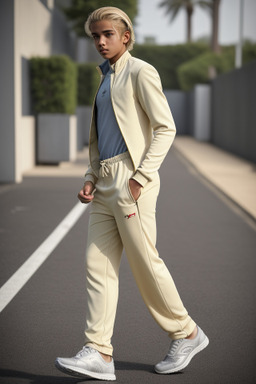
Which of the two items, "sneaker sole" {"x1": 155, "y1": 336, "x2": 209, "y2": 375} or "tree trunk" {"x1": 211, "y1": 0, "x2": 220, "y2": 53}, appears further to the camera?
"tree trunk" {"x1": 211, "y1": 0, "x2": 220, "y2": 53}

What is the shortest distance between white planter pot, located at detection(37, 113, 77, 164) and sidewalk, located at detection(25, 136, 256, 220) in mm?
300

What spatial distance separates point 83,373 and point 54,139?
15212 mm

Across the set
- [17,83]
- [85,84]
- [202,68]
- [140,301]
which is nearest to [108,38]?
[140,301]

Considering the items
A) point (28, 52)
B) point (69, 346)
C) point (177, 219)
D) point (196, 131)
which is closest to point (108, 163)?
point (69, 346)

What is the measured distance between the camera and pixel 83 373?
12.3 feet

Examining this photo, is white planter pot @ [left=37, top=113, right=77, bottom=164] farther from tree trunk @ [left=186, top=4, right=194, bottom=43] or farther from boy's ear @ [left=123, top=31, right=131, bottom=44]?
tree trunk @ [left=186, top=4, right=194, bottom=43]

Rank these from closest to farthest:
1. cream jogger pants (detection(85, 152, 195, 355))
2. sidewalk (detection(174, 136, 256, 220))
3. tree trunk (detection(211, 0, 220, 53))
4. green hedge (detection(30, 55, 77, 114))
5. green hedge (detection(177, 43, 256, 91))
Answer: cream jogger pants (detection(85, 152, 195, 355)) < sidewalk (detection(174, 136, 256, 220)) < green hedge (detection(30, 55, 77, 114)) < green hedge (detection(177, 43, 256, 91)) < tree trunk (detection(211, 0, 220, 53))

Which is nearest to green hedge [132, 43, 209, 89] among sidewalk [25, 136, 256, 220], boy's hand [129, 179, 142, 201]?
sidewalk [25, 136, 256, 220]

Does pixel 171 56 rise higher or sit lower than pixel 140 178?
higher

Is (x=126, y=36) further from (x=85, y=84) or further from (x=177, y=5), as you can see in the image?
(x=177, y=5)

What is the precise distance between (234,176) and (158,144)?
1239 cm

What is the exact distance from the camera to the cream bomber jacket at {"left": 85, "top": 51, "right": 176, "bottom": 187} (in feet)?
12.2

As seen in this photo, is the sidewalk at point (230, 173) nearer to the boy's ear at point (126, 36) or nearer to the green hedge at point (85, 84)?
the green hedge at point (85, 84)

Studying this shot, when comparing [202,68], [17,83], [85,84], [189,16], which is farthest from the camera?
[189,16]
